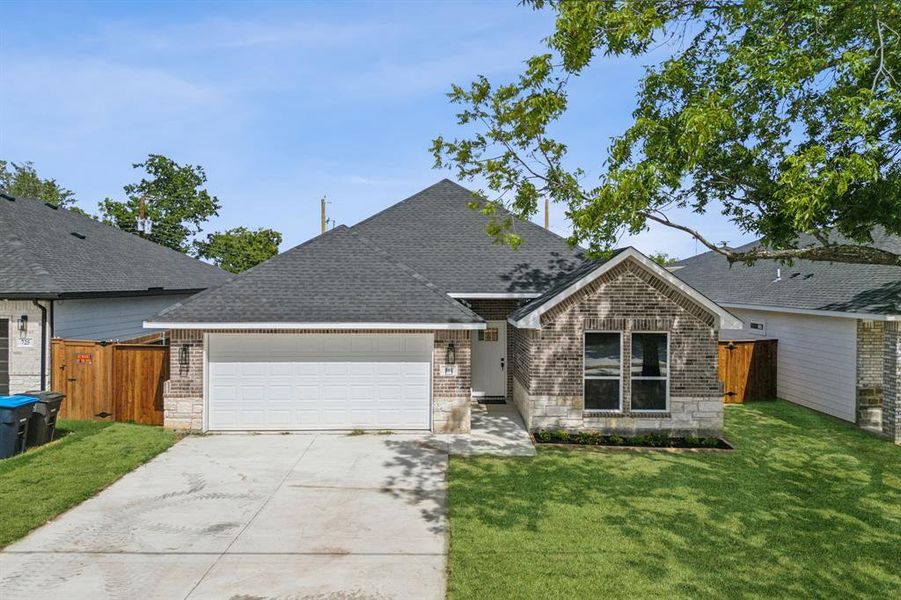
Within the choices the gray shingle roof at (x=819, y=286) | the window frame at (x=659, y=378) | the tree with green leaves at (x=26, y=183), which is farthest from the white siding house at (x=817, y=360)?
the tree with green leaves at (x=26, y=183)

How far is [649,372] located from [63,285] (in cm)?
1457

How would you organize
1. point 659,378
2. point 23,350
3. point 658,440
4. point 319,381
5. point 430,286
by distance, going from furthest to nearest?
point 430,286 < point 23,350 < point 319,381 < point 659,378 < point 658,440

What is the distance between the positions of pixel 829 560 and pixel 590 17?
9.17m

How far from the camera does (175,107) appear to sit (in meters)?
15.5

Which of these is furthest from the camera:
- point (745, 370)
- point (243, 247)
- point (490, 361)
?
point (243, 247)

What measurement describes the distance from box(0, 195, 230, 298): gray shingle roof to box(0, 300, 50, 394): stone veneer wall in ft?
1.60

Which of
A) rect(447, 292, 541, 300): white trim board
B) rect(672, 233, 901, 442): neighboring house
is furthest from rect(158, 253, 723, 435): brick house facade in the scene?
rect(672, 233, 901, 442): neighboring house

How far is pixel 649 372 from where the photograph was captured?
12.3 metres

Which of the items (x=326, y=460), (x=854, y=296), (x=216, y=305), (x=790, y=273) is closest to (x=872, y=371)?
(x=854, y=296)

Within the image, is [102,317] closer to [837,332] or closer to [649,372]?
[649,372]

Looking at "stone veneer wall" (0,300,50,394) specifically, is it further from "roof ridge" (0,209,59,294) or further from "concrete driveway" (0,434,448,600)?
"concrete driveway" (0,434,448,600)

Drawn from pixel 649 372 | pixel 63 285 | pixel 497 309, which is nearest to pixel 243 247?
pixel 63 285

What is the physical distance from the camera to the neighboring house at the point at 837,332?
12.5m

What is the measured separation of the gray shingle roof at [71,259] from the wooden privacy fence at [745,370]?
18.2m
